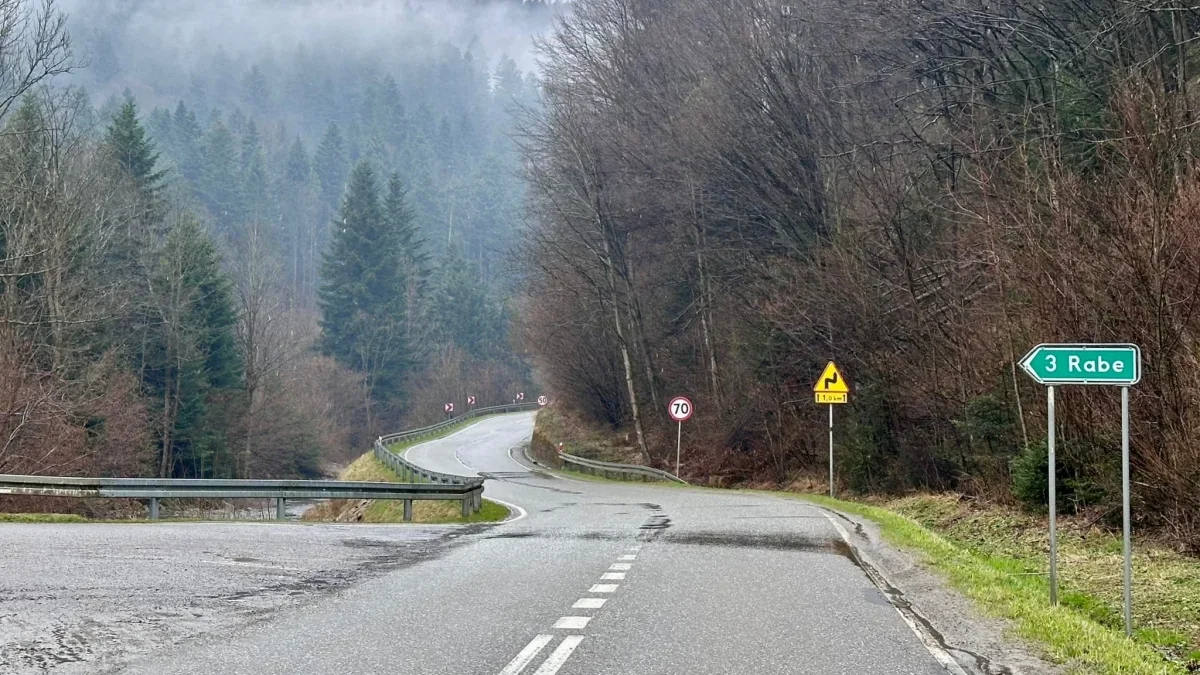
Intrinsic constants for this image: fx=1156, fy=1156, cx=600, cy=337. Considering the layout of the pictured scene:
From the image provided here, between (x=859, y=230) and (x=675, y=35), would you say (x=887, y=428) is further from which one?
(x=675, y=35)

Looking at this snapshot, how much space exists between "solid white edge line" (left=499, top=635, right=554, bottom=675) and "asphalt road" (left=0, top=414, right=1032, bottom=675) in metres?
0.02

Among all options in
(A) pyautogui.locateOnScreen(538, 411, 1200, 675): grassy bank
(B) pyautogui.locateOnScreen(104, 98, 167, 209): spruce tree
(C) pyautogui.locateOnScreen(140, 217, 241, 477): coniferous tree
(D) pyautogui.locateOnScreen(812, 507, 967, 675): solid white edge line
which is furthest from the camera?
(B) pyautogui.locateOnScreen(104, 98, 167, 209): spruce tree

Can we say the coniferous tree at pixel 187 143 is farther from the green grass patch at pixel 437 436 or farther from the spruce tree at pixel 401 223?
the green grass patch at pixel 437 436

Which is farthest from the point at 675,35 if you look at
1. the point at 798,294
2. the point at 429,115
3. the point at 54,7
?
the point at 429,115

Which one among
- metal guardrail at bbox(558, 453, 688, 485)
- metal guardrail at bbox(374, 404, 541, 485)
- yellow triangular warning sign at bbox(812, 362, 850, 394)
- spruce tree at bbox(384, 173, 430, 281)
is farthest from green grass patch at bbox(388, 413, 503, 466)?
yellow triangular warning sign at bbox(812, 362, 850, 394)

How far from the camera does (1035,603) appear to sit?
9898 mm

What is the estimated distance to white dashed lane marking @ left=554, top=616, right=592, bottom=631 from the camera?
8.80m

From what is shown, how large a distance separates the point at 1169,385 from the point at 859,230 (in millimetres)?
16127

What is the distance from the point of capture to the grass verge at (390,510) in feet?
83.5

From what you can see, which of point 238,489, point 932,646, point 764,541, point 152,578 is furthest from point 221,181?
point 932,646

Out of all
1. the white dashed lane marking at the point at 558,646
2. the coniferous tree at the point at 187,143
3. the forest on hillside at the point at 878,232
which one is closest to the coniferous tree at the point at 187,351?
the forest on hillside at the point at 878,232

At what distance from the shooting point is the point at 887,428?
29938 mm

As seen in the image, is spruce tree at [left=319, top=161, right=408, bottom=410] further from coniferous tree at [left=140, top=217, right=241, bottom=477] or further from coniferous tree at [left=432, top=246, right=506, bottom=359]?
coniferous tree at [left=140, top=217, right=241, bottom=477]

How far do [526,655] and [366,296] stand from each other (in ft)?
289
